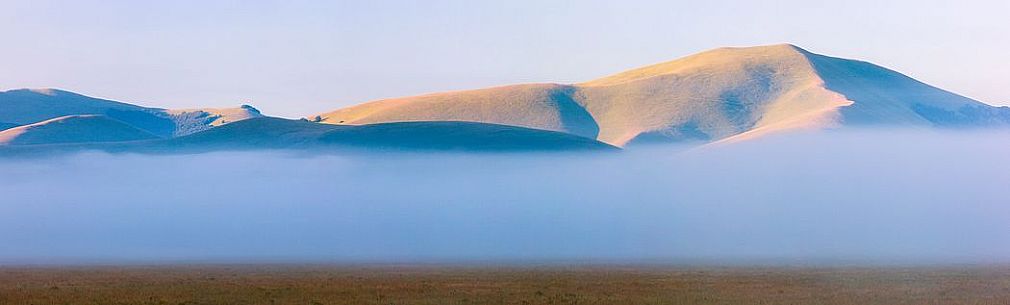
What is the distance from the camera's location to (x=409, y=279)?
96625 millimetres

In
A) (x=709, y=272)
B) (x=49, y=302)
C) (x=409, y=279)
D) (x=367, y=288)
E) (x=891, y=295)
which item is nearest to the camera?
(x=49, y=302)

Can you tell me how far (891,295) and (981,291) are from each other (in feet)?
18.7

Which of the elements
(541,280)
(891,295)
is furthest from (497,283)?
(891,295)

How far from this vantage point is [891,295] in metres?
72.4

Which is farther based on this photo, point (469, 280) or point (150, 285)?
point (469, 280)

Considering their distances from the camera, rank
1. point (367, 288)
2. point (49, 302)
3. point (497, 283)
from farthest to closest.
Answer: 1. point (497, 283)
2. point (367, 288)
3. point (49, 302)

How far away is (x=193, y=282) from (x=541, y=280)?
22998 mm

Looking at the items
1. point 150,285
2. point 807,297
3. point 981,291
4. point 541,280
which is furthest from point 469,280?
point 981,291

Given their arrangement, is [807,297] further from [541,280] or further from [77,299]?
[77,299]

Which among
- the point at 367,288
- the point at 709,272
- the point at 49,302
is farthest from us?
the point at 709,272

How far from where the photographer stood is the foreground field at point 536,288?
6981cm

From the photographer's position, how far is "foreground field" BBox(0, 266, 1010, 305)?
229ft

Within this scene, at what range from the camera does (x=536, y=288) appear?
80.0m

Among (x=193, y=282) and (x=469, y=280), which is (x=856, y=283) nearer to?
(x=469, y=280)
